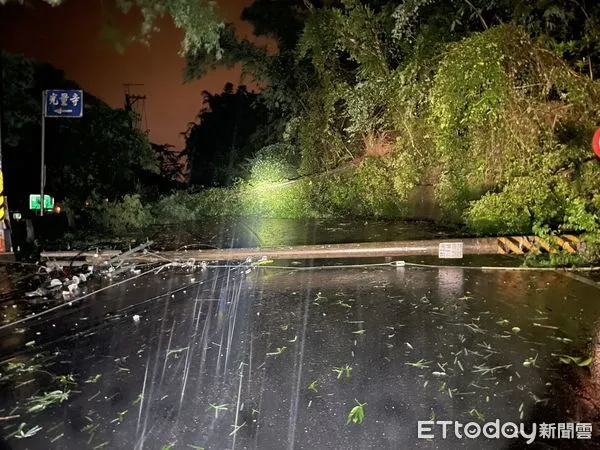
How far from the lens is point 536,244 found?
8.69 metres

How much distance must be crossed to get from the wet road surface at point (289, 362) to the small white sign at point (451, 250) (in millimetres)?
1595

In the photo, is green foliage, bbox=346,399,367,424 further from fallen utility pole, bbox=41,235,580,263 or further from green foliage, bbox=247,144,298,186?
green foliage, bbox=247,144,298,186

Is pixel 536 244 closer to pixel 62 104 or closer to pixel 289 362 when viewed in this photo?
pixel 289 362

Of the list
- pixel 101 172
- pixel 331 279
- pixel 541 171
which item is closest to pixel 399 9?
pixel 541 171

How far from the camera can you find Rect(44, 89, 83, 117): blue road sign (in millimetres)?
13336

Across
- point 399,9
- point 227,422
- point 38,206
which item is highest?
point 399,9

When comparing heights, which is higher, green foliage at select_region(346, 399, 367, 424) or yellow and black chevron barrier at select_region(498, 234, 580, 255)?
yellow and black chevron barrier at select_region(498, 234, 580, 255)

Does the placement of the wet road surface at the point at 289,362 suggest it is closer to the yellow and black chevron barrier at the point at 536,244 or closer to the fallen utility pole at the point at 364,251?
the yellow and black chevron barrier at the point at 536,244

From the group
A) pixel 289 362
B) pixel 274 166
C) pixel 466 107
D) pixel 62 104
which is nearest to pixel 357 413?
pixel 289 362

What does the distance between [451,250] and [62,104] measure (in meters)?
11.7

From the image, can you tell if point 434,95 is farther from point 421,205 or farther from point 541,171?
point 421,205

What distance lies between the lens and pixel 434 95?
9.83m

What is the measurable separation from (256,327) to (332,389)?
5.76 feet

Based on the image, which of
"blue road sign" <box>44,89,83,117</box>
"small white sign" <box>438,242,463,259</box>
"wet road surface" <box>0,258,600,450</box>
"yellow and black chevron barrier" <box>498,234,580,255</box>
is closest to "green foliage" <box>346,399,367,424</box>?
"wet road surface" <box>0,258,600,450</box>
